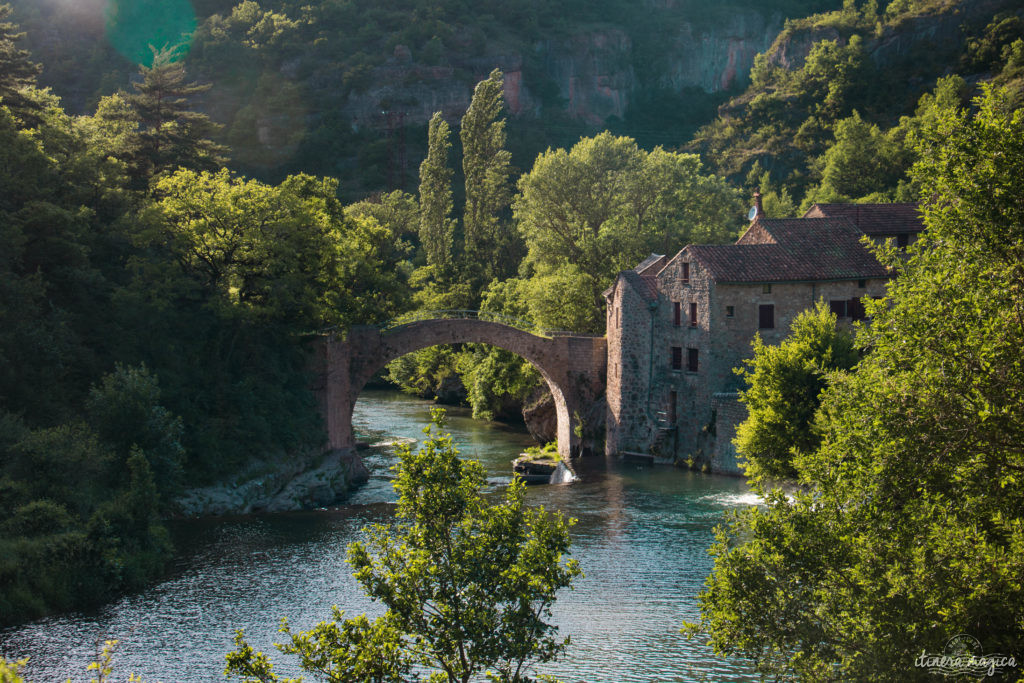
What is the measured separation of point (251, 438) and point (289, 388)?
3.60 meters

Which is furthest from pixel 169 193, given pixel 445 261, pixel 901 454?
pixel 901 454

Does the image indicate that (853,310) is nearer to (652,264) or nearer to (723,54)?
(652,264)

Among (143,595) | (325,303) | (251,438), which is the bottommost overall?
(143,595)

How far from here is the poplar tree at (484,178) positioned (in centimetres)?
6744

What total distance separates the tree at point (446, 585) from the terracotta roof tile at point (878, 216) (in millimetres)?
35236

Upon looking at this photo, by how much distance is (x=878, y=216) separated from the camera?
4891cm

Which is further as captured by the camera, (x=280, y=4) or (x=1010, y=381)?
(x=280, y=4)

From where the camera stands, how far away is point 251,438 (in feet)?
129

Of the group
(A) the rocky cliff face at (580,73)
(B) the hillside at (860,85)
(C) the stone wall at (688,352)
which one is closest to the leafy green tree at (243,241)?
(C) the stone wall at (688,352)

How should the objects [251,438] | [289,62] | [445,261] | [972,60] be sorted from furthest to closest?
[289,62], [972,60], [445,261], [251,438]

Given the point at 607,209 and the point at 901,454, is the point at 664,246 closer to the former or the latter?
the point at 607,209

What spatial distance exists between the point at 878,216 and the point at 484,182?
2742 cm

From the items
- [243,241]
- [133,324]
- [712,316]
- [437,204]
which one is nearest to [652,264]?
[712,316]

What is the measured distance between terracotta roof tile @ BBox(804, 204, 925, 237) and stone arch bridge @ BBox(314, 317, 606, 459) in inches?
487
